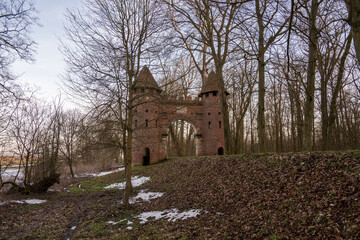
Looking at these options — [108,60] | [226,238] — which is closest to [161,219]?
[226,238]

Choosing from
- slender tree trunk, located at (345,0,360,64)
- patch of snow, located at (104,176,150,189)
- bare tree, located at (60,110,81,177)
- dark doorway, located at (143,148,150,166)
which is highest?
slender tree trunk, located at (345,0,360,64)

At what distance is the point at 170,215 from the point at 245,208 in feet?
8.73

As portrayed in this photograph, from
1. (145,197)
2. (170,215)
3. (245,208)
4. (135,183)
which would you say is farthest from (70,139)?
(245,208)

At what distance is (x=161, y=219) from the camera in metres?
7.39

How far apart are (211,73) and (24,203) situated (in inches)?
765

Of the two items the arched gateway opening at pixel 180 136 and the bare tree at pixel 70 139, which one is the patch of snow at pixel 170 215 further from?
the arched gateway opening at pixel 180 136

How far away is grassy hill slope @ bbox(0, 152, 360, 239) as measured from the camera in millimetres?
4535

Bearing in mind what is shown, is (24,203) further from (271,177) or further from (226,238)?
(271,177)

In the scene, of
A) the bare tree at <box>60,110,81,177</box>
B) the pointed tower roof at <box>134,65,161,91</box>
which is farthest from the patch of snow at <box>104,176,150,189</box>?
the pointed tower roof at <box>134,65,161,91</box>

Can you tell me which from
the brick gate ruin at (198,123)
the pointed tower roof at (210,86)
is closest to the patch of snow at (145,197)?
the brick gate ruin at (198,123)

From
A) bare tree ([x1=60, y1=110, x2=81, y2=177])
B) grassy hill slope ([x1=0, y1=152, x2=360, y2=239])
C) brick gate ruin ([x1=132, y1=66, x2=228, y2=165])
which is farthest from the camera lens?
brick gate ruin ([x1=132, y1=66, x2=228, y2=165])

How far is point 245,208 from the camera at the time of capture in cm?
615

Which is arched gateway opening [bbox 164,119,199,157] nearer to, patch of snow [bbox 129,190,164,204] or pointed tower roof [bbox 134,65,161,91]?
patch of snow [bbox 129,190,164,204]

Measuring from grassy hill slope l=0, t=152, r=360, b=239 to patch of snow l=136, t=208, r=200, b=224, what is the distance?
0.25 meters
